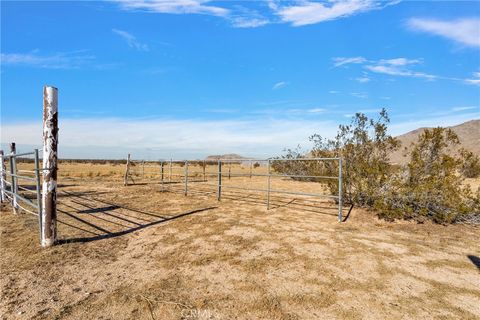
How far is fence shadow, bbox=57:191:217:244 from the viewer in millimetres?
6069

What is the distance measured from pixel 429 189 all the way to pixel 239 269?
17.7 feet

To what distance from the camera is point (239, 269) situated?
13.9 feet

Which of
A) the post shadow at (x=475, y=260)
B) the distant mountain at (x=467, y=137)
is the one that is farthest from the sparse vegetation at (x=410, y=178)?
the distant mountain at (x=467, y=137)

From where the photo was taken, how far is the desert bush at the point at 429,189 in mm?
7115

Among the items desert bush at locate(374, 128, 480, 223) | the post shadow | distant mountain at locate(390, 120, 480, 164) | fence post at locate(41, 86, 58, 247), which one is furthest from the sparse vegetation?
distant mountain at locate(390, 120, 480, 164)

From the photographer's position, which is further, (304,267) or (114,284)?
(304,267)

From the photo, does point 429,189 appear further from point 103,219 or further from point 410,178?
point 103,219

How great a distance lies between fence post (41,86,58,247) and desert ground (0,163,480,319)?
0.33m

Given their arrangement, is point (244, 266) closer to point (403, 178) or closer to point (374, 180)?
point (374, 180)

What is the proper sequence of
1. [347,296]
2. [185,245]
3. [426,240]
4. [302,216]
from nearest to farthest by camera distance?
[347,296]
[185,245]
[426,240]
[302,216]

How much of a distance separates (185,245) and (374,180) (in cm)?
528

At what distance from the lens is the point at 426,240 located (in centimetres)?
586

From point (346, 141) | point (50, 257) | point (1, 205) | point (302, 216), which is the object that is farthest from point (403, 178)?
point (1, 205)

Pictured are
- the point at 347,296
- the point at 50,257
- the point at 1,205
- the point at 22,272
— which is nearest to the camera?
the point at 347,296
